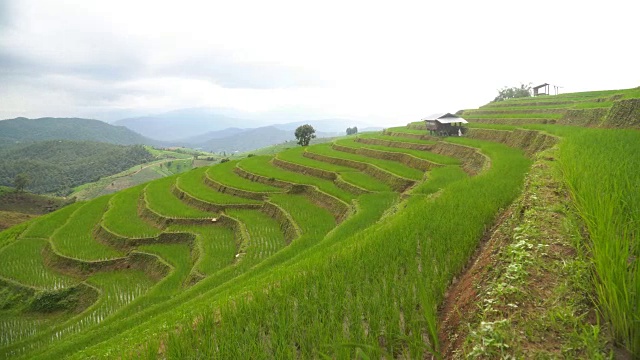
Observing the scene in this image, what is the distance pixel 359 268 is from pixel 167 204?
838 inches

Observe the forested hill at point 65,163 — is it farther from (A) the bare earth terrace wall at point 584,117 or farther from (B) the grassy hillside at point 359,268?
(A) the bare earth terrace wall at point 584,117

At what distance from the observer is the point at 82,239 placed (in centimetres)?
2027

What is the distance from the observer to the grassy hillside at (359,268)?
2930 mm

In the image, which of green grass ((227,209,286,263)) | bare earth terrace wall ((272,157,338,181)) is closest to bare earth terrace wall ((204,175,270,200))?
green grass ((227,209,286,263))

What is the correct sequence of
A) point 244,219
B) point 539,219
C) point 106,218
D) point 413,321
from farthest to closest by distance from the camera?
point 106,218
point 244,219
point 539,219
point 413,321

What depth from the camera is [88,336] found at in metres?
9.27

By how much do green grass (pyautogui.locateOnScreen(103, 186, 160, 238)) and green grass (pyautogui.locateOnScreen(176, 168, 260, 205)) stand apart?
362 cm

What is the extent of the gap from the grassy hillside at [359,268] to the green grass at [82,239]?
19 cm

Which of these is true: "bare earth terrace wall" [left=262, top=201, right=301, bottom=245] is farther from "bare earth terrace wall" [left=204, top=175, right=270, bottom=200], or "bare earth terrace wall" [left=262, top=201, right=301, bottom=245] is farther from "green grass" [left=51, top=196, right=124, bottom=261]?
"green grass" [left=51, top=196, right=124, bottom=261]

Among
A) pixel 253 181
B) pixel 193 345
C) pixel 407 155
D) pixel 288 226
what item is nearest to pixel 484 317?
pixel 193 345

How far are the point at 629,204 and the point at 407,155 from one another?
63.5 ft

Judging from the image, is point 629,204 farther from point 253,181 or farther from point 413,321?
point 253,181

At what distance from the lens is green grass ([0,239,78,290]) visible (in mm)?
16125

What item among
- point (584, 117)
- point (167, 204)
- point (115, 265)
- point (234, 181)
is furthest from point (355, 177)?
point (115, 265)
